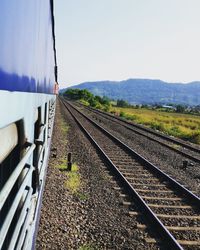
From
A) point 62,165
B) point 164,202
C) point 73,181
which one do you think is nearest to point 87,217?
point 164,202

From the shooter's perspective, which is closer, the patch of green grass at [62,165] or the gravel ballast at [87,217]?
the gravel ballast at [87,217]

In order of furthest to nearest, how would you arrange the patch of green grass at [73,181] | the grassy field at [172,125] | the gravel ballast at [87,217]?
the grassy field at [172,125] → the patch of green grass at [73,181] → the gravel ballast at [87,217]

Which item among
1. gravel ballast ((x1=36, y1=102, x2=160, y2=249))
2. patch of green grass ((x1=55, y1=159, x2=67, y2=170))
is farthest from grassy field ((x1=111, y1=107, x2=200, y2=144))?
gravel ballast ((x1=36, y1=102, x2=160, y2=249))

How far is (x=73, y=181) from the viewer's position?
9.73 metres

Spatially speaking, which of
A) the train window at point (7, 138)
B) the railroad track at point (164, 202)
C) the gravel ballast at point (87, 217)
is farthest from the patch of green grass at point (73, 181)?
the train window at point (7, 138)

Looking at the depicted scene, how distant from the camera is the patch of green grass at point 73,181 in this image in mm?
9005

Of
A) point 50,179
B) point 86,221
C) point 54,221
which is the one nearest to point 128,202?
point 86,221

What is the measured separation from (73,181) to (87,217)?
2.77 m

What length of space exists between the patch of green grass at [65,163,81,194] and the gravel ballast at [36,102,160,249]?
0.10 metres

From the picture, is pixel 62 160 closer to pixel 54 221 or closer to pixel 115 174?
pixel 115 174

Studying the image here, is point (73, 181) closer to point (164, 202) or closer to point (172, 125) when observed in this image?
point (164, 202)

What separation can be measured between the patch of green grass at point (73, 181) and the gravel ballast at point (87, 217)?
10 centimetres

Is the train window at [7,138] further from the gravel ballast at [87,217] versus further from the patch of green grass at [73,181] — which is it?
the patch of green grass at [73,181]

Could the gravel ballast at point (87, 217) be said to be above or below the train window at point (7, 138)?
below
